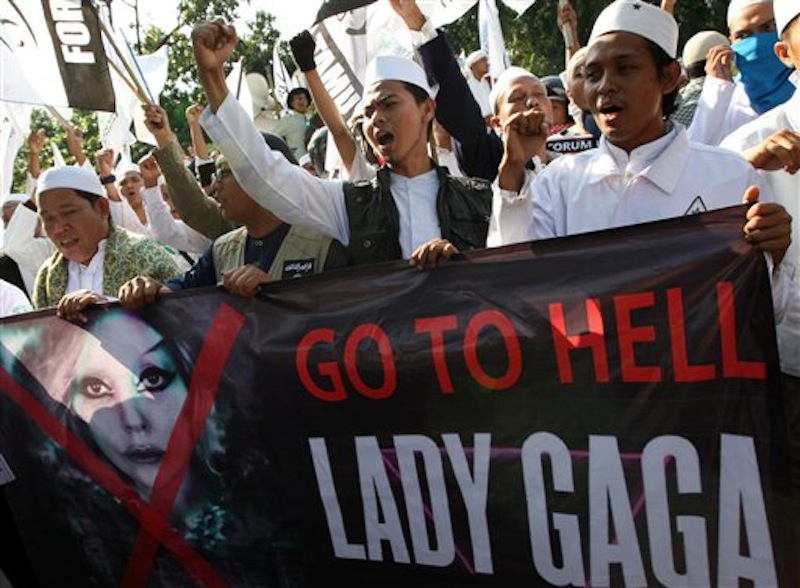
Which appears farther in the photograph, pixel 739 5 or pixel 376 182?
pixel 739 5

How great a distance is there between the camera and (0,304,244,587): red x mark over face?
3.58 m

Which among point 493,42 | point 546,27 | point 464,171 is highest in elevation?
point 546,27

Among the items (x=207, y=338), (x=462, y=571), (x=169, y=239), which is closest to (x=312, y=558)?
(x=462, y=571)

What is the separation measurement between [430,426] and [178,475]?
991mm

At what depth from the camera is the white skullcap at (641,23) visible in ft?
9.94

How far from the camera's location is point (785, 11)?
10.2ft

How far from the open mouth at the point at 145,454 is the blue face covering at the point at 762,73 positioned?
2799 mm

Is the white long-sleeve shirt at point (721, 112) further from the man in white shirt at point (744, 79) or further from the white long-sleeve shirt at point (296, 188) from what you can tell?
the white long-sleeve shirt at point (296, 188)

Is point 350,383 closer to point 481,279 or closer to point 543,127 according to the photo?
point 481,279

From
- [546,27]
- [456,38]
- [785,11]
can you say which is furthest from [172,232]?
[456,38]

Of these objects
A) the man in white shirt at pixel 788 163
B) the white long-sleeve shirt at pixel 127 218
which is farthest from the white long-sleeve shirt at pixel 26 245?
the man in white shirt at pixel 788 163

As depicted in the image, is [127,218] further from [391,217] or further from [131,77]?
[391,217]

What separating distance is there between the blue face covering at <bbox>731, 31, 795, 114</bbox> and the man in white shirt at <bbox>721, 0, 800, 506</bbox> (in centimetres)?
137

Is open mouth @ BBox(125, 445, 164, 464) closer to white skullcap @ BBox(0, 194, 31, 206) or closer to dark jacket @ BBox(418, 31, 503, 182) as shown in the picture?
dark jacket @ BBox(418, 31, 503, 182)
